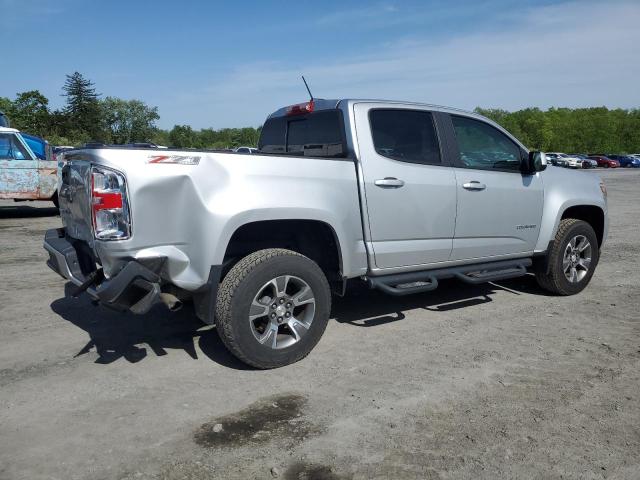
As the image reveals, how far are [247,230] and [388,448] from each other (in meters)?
1.97

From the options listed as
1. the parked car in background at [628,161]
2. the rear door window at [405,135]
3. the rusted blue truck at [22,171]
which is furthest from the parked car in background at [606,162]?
the rear door window at [405,135]

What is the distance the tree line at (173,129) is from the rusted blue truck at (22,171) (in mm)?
45664

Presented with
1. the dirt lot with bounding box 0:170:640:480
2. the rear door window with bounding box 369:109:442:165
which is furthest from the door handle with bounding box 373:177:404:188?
the dirt lot with bounding box 0:170:640:480

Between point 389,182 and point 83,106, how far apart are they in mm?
77523

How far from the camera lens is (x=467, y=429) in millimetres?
3248

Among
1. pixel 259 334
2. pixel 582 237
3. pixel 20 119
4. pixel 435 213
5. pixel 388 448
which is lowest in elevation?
pixel 388 448

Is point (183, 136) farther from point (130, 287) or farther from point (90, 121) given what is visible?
point (130, 287)

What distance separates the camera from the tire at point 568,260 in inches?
237

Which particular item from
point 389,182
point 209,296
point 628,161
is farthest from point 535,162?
point 628,161

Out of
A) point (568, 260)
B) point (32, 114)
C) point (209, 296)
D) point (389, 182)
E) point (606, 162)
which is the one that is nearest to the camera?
point (209, 296)

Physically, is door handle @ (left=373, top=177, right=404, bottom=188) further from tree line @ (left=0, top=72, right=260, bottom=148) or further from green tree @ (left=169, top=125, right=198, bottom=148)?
green tree @ (left=169, top=125, right=198, bottom=148)

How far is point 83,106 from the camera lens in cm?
7331

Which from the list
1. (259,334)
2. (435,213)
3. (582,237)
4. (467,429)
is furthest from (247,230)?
(582,237)

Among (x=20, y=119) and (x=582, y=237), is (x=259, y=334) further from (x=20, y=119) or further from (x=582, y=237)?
(x=20, y=119)
